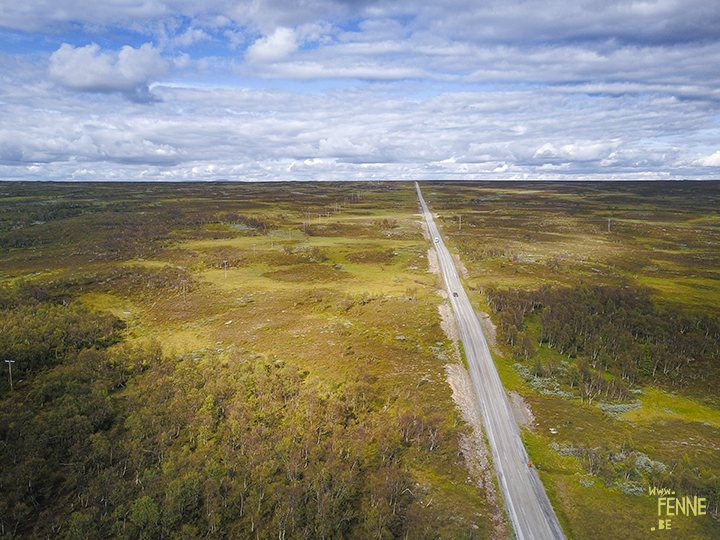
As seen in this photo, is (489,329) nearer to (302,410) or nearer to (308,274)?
(302,410)

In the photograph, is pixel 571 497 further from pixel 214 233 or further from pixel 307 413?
pixel 214 233

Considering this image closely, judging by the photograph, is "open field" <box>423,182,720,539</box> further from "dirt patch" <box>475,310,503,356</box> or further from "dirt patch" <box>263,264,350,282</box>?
"dirt patch" <box>263,264,350,282</box>

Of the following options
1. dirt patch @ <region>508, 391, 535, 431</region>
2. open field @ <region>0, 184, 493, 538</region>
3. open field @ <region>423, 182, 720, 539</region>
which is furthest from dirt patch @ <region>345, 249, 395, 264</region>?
dirt patch @ <region>508, 391, 535, 431</region>

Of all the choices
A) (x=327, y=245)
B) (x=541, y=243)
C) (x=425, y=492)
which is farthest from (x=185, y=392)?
(x=541, y=243)

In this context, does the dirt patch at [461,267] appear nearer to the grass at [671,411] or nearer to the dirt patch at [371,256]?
the dirt patch at [371,256]

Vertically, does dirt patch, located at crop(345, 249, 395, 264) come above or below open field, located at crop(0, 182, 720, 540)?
above

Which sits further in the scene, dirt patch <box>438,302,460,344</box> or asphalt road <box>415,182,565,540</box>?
dirt patch <box>438,302,460,344</box>

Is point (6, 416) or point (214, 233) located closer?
point (6, 416)
